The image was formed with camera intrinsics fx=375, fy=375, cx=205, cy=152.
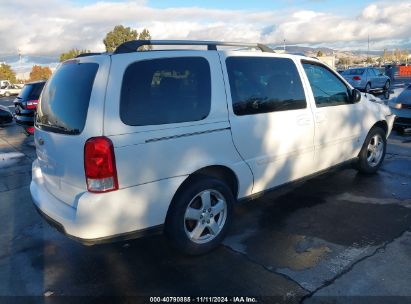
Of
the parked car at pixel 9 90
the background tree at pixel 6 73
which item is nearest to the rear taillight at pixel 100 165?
the parked car at pixel 9 90

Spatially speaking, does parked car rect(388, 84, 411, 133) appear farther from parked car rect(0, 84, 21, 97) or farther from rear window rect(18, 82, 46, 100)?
parked car rect(0, 84, 21, 97)

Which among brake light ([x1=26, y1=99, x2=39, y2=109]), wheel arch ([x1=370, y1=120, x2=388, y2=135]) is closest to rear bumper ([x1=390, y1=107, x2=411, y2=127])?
wheel arch ([x1=370, y1=120, x2=388, y2=135])

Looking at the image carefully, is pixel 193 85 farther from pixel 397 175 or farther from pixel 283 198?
pixel 397 175

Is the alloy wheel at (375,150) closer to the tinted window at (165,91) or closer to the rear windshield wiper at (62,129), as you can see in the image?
the tinted window at (165,91)

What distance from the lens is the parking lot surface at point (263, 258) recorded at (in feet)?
9.93

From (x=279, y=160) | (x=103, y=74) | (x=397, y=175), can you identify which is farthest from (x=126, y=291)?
(x=397, y=175)

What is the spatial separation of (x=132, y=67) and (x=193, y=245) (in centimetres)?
169

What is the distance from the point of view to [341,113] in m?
4.82

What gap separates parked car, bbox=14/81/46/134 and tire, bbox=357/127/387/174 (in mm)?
8849

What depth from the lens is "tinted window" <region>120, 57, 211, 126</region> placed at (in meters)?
2.99

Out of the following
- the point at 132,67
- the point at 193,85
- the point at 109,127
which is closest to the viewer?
the point at 109,127

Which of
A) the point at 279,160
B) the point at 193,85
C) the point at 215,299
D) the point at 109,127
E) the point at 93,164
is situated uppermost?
the point at 193,85

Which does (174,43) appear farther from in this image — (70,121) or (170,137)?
(70,121)

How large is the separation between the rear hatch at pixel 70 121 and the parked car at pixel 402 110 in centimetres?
795
